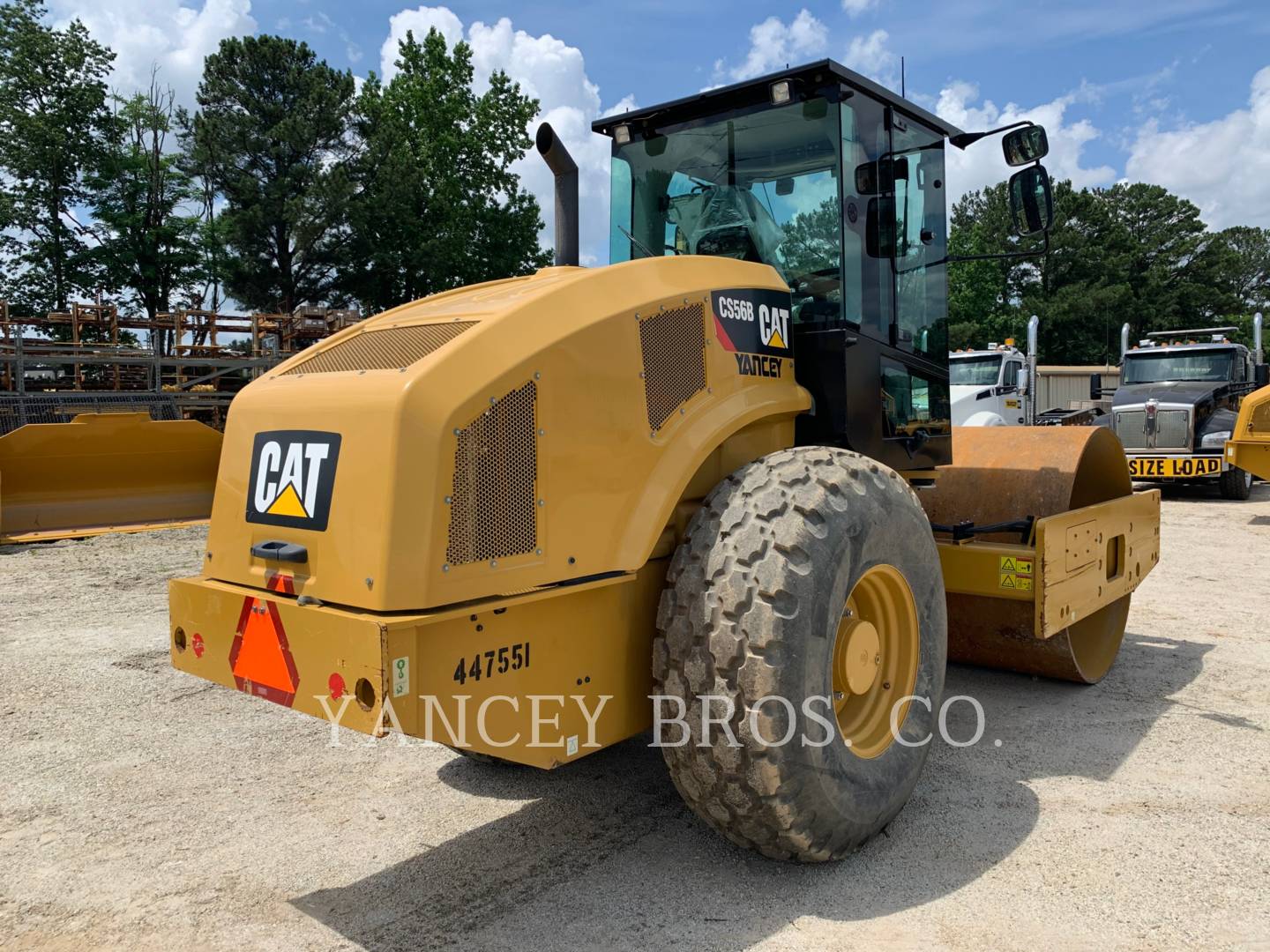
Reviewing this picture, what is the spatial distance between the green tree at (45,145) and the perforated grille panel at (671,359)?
1413 inches

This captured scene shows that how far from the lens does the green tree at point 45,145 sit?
33375mm

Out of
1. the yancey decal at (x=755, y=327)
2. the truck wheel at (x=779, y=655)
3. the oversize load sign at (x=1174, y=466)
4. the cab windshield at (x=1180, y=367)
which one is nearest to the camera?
the truck wheel at (x=779, y=655)

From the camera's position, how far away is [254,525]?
3.12 metres

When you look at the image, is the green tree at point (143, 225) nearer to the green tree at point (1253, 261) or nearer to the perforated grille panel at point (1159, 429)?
the perforated grille panel at point (1159, 429)

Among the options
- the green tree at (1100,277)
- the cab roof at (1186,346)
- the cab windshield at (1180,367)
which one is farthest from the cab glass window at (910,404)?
the green tree at (1100,277)

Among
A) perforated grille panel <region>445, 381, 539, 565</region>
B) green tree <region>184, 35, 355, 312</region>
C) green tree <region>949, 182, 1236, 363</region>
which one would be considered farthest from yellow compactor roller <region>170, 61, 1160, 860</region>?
green tree <region>949, 182, 1236, 363</region>

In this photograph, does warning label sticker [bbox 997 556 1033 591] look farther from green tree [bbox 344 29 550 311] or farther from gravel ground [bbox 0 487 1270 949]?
green tree [bbox 344 29 550 311]

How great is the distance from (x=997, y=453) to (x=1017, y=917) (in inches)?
123

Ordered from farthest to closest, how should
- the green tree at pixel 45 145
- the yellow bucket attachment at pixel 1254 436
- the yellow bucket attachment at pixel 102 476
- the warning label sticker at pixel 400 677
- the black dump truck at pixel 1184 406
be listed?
the green tree at pixel 45 145
the black dump truck at pixel 1184 406
the yellow bucket attachment at pixel 1254 436
the yellow bucket attachment at pixel 102 476
the warning label sticker at pixel 400 677

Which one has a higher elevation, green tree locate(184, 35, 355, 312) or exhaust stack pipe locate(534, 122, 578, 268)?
green tree locate(184, 35, 355, 312)

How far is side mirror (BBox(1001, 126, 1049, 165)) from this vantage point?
4.36 metres

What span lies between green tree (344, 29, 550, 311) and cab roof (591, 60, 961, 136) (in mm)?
32180

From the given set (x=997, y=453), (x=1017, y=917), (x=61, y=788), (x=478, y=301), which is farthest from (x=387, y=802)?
(x=997, y=453)

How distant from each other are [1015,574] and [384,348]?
291 cm
